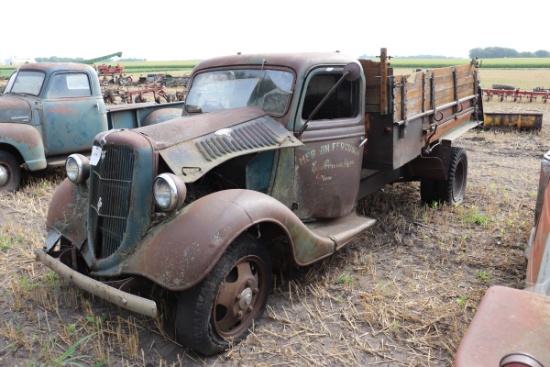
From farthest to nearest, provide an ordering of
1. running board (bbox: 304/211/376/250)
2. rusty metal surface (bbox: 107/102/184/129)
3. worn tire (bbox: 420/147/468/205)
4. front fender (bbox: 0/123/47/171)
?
rusty metal surface (bbox: 107/102/184/129) → front fender (bbox: 0/123/47/171) → worn tire (bbox: 420/147/468/205) → running board (bbox: 304/211/376/250)

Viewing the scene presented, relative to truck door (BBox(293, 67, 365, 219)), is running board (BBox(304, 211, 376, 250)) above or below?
below

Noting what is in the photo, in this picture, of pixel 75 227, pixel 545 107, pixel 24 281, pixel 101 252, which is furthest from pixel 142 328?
pixel 545 107

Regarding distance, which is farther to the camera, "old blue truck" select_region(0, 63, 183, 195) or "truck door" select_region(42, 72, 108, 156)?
"truck door" select_region(42, 72, 108, 156)

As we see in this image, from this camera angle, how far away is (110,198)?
3.11 meters

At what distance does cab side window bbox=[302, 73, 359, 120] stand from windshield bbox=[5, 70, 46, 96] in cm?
506

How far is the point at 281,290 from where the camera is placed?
3672mm

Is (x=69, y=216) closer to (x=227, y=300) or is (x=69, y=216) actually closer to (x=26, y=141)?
(x=227, y=300)

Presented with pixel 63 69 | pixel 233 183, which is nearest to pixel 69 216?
pixel 233 183

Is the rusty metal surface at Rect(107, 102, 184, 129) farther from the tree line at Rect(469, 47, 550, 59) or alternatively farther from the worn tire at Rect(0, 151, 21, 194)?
the tree line at Rect(469, 47, 550, 59)

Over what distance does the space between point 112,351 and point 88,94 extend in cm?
546

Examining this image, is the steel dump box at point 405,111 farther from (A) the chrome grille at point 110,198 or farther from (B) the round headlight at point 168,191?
(A) the chrome grille at point 110,198

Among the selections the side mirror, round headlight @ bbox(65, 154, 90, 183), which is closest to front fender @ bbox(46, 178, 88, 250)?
round headlight @ bbox(65, 154, 90, 183)

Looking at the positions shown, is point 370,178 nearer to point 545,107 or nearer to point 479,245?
point 479,245

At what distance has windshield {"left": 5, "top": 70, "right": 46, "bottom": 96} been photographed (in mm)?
7090
